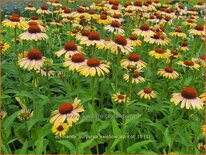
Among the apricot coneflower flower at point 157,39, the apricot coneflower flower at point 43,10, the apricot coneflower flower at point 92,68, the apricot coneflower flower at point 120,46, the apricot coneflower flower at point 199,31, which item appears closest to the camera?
the apricot coneflower flower at point 92,68

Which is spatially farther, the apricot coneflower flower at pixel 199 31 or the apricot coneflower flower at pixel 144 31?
the apricot coneflower flower at pixel 199 31

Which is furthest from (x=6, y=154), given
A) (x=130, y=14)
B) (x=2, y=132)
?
(x=130, y=14)

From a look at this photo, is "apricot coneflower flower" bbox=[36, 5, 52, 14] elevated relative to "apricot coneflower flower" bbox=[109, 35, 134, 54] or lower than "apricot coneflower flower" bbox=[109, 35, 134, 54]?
lower

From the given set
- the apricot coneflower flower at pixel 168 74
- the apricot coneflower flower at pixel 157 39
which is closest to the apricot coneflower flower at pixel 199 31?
the apricot coneflower flower at pixel 157 39

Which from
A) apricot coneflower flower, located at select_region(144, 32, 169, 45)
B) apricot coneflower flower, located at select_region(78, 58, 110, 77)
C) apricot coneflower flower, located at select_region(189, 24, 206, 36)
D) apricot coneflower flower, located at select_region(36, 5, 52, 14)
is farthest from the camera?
apricot coneflower flower, located at select_region(36, 5, 52, 14)

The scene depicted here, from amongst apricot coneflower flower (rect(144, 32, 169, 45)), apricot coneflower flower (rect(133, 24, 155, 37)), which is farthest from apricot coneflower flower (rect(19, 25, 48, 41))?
apricot coneflower flower (rect(144, 32, 169, 45))

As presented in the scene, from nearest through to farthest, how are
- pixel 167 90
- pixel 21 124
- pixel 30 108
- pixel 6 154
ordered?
pixel 6 154 < pixel 21 124 < pixel 30 108 < pixel 167 90

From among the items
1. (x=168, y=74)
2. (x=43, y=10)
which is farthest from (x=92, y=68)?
(x=43, y=10)

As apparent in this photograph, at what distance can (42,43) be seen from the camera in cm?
457

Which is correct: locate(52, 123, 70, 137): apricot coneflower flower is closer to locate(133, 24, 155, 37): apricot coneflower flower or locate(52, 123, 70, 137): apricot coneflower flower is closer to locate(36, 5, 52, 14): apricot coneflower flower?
locate(133, 24, 155, 37): apricot coneflower flower

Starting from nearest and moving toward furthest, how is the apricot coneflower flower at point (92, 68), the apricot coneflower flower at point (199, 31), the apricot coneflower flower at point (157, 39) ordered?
1. the apricot coneflower flower at point (92, 68)
2. the apricot coneflower flower at point (157, 39)
3. the apricot coneflower flower at point (199, 31)

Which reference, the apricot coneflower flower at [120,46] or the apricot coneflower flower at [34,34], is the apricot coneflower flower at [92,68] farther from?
the apricot coneflower flower at [34,34]

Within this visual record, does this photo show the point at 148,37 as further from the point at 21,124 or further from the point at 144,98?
the point at 21,124

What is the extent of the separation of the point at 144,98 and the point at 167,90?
0.46 meters
